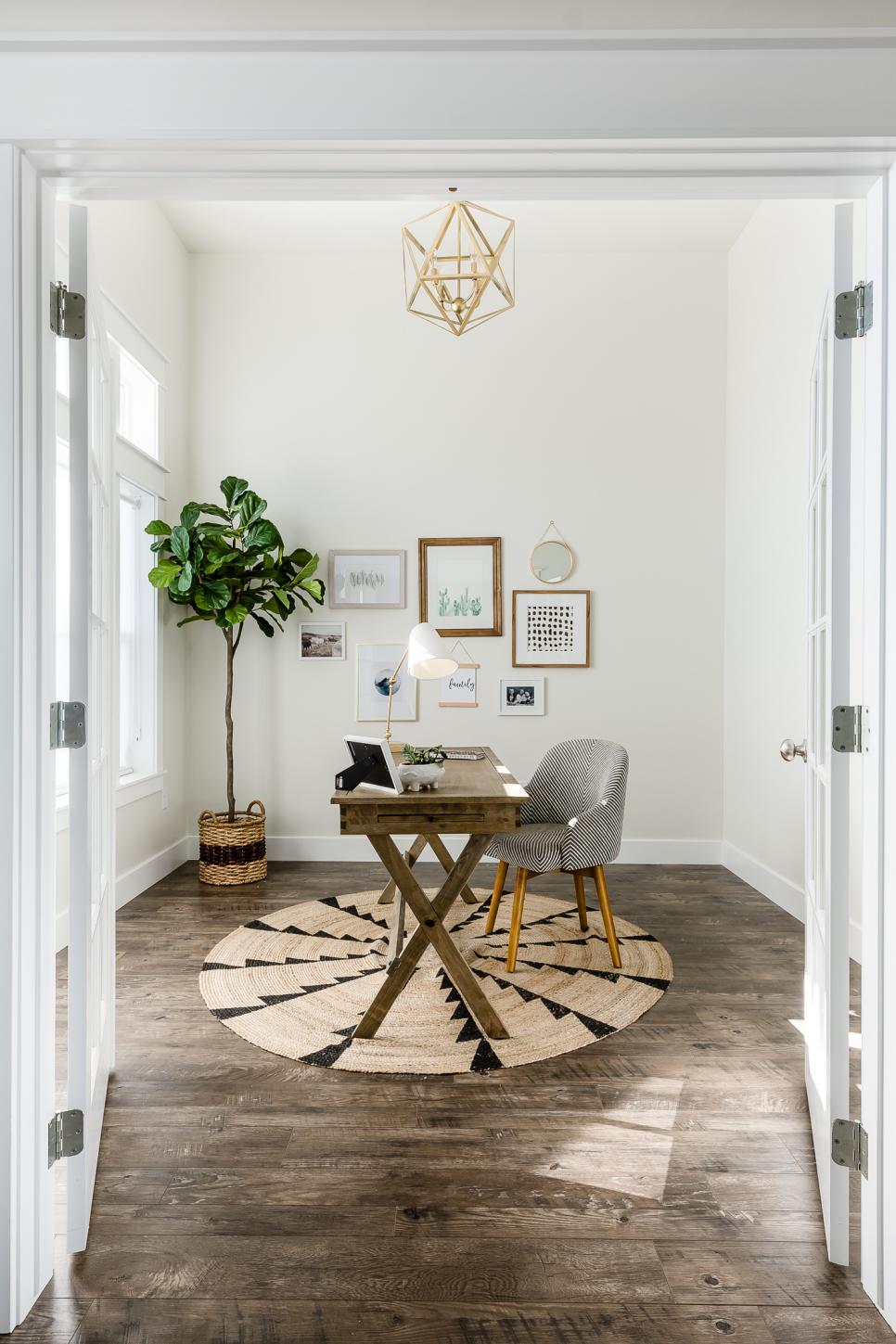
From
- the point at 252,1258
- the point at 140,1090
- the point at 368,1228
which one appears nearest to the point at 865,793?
the point at 368,1228

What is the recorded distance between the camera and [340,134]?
144cm

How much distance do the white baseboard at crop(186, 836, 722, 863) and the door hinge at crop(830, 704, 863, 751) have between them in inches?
137

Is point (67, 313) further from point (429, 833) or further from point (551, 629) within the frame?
point (551, 629)

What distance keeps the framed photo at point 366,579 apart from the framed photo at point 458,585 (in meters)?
0.16

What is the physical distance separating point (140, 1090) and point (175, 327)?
4132 mm

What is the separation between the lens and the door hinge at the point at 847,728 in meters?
1.61

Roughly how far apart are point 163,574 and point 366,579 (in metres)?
1.19

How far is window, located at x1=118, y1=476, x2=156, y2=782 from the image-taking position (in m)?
4.51

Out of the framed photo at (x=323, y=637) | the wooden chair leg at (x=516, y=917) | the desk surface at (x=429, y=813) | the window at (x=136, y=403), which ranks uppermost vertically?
the window at (x=136, y=403)

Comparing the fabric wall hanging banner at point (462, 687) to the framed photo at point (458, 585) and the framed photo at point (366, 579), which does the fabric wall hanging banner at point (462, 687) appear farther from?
the framed photo at point (366, 579)

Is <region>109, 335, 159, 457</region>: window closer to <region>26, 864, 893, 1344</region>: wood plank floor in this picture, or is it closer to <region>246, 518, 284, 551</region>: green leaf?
<region>246, 518, 284, 551</region>: green leaf

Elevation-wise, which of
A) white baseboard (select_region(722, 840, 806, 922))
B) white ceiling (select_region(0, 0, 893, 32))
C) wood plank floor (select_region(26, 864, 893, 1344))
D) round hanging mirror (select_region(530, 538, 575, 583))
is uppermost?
white ceiling (select_region(0, 0, 893, 32))

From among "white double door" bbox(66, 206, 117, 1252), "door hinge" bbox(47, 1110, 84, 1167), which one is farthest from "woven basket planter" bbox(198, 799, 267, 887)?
"door hinge" bbox(47, 1110, 84, 1167)

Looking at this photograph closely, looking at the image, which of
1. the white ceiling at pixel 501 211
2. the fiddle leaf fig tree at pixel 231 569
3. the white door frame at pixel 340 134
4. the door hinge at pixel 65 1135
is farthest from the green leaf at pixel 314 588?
the door hinge at pixel 65 1135
